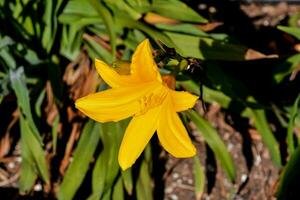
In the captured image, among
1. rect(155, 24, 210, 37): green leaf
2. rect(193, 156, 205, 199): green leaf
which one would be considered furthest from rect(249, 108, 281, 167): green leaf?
rect(155, 24, 210, 37): green leaf

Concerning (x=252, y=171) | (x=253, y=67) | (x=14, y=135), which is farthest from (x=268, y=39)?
(x=14, y=135)

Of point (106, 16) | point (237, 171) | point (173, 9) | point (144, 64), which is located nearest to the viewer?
point (144, 64)

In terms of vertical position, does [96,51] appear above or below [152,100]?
below

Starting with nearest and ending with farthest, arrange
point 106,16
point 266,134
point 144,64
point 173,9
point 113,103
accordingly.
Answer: point 144,64 → point 113,103 → point 106,16 → point 173,9 → point 266,134

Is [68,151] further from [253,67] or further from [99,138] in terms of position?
[253,67]

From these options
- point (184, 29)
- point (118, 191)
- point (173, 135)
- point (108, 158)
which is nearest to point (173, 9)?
point (184, 29)

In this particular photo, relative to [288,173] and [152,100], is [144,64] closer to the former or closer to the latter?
[152,100]
